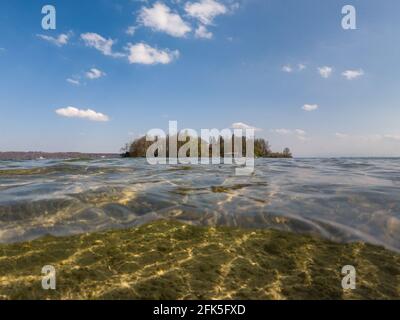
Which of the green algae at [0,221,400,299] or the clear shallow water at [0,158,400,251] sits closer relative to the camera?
the green algae at [0,221,400,299]

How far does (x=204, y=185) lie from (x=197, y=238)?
19.9ft

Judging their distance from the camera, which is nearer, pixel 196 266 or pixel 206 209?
pixel 196 266

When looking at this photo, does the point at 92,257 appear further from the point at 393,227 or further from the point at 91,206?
the point at 393,227

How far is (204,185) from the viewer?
1219cm

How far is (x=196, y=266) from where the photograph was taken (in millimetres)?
4969

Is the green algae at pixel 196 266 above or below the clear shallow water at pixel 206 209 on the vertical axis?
below

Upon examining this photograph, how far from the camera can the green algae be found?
13.7ft

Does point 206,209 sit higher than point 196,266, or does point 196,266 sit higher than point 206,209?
point 206,209

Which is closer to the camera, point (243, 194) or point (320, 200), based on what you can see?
point (320, 200)

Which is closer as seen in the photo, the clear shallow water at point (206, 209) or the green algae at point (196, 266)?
the green algae at point (196, 266)

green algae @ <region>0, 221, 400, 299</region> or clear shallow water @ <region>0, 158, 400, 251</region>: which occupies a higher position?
clear shallow water @ <region>0, 158, 400, 251</region>

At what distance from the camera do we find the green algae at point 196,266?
13.7 feet
